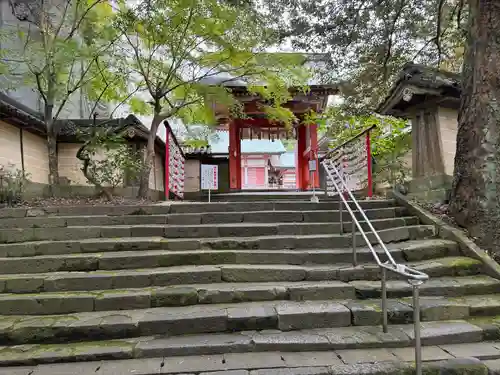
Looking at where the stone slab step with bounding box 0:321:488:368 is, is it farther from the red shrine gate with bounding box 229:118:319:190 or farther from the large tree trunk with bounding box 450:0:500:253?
the red shrine gate with bounding box 229:118:319:190

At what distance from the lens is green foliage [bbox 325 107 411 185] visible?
9.01 metres

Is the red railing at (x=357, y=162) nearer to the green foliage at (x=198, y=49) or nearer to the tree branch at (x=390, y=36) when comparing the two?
the tree branch at (x=390, y=36)

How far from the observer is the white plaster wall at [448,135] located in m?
6.11

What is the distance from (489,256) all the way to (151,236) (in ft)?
16.4

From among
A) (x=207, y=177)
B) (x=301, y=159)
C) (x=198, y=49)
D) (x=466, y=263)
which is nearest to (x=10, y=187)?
(x=207, y=177)

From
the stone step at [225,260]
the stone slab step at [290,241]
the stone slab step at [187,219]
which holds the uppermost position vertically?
the stone slab step at [187,219]

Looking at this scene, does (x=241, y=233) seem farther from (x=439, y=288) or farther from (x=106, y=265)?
(x=439, y=288)

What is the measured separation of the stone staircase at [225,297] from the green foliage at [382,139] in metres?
3.86

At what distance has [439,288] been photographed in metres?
3.85

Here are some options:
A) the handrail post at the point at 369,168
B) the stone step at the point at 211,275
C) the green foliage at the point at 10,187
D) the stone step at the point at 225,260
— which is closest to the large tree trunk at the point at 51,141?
the green foliage at the point at 10,187

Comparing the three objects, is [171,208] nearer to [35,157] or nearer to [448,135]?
[35,157]

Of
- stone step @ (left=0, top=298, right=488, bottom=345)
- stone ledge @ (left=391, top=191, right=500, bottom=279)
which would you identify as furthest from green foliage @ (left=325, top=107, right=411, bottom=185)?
stone step @ (left=0, top=298, right=488, bottom=345)

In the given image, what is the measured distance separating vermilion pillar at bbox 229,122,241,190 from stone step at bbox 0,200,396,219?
4.93m

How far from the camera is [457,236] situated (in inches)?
187
